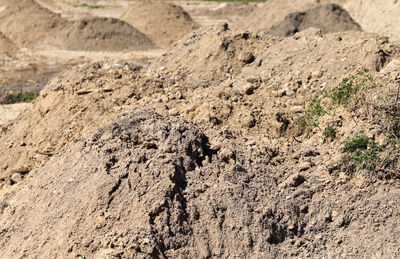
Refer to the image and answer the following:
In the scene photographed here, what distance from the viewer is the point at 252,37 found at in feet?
35.0

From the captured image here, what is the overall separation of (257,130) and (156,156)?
1.78 m

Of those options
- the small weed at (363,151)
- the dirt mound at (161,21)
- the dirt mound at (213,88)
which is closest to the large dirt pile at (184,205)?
the small weed at (363,151)

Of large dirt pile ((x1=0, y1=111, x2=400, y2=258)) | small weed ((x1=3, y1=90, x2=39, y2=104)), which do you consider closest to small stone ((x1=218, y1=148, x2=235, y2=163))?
large dirt pile ((x1=0, y1=111, x2=400, y2=258))

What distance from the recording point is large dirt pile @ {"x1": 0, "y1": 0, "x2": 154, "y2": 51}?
25250 mm

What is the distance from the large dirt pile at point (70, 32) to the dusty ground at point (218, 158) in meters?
15.2

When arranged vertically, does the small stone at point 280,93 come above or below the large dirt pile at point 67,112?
above

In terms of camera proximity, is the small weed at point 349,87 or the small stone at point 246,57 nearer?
the small weed at point 349,87

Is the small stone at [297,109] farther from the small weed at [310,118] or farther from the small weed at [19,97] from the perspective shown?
the small weed at [19,97]

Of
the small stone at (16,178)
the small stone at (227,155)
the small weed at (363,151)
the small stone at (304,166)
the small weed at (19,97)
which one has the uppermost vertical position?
the small weed at (363,151)

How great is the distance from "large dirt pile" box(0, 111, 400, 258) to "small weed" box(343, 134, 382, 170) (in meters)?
0.28

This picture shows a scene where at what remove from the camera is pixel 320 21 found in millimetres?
21125

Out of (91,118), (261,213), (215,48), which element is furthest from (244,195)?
(215,48)

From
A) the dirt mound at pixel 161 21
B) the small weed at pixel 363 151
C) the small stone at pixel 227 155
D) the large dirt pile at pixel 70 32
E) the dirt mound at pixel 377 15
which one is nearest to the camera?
the small weed at pixel 363 151

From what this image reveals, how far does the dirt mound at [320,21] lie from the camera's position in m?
20.6
